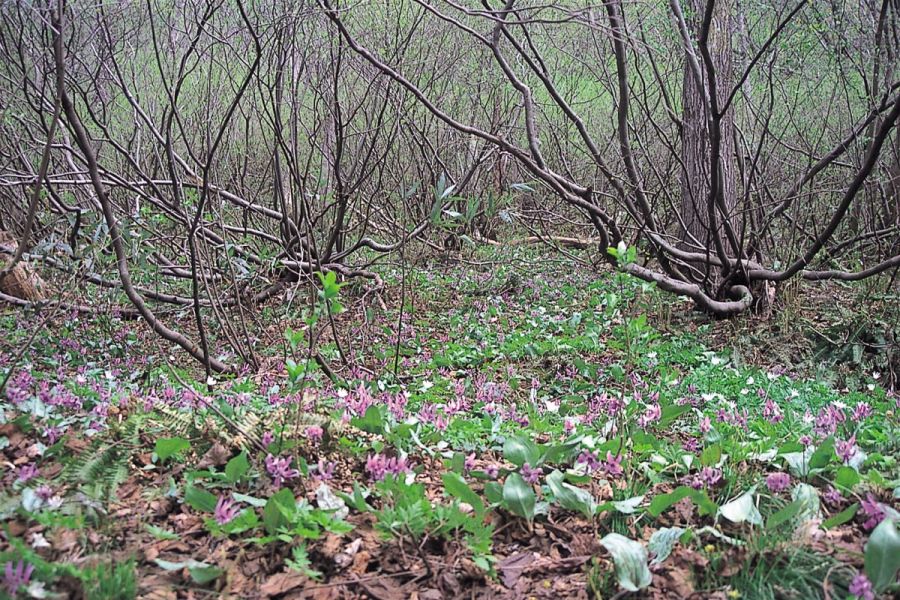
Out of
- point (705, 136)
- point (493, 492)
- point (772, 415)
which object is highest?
point (705, 136)

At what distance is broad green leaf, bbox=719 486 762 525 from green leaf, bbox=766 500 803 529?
0.03 meters

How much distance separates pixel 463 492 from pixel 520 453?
29cm

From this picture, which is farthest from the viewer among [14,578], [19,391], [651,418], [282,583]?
[651,418]

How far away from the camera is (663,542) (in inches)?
62.9

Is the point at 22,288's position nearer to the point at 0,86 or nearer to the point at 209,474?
the point at 0,86

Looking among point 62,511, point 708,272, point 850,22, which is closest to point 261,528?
point 62,511

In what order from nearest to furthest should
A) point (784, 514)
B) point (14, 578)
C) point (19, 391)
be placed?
point (14, 578)
point (784, 514)
point (19, 391)

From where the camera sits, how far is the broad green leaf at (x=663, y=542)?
157 centimetres

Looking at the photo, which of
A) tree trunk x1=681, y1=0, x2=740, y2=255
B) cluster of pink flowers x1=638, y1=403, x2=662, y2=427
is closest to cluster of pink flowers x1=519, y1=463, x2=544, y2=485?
cluster of pink flowers x1=638, y1=403, x2=662, y2=427

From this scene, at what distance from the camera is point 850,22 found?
5562mm

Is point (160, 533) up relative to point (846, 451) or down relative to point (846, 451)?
down

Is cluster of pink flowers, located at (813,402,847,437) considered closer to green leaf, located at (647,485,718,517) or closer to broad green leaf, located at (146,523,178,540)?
green leaf, located at (647,485,718,517)

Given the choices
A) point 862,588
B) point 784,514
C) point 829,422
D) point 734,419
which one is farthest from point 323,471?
point 829,422

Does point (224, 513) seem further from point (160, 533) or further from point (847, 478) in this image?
point (847, 478)
